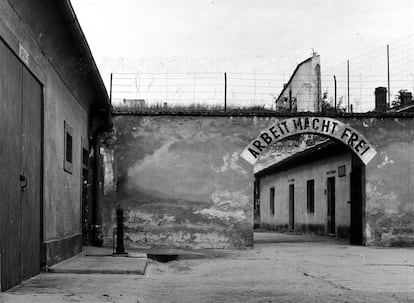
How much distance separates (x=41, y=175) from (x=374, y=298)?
15.0 feet

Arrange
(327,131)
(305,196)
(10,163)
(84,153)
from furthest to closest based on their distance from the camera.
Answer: (305,196), (327,131), (84,153), (10,163)

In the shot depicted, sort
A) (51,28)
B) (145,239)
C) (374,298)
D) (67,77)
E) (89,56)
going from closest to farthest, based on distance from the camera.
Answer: (374,298)
(51,28)
(89,56)
(67,77)
(145,239)

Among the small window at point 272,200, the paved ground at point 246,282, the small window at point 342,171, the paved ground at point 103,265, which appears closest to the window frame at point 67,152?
the paved ground at point 103,265

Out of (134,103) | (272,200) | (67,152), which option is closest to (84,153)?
(67,152)

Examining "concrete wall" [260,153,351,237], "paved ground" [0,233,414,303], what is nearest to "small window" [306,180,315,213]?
"concrete wall" [260,153,351,237]

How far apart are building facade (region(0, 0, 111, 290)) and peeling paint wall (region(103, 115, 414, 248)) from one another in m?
2.67

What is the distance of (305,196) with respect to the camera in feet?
87.0

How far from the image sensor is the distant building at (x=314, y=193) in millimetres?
20875

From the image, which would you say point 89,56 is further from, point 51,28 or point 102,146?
point 102,146

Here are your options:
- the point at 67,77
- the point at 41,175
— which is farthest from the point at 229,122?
the point at 41,175

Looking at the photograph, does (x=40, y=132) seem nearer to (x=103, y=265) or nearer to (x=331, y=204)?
(x=103, y=265)

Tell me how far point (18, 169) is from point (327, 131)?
34.0 feet

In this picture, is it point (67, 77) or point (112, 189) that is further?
point (112, 189)

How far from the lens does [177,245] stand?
52.0 feet
